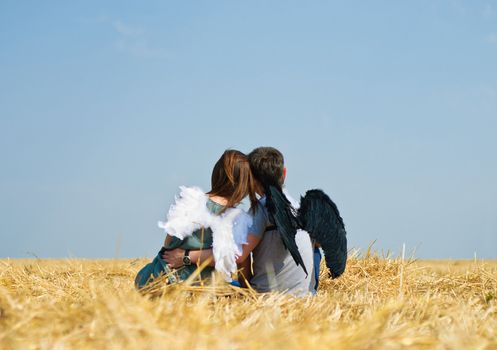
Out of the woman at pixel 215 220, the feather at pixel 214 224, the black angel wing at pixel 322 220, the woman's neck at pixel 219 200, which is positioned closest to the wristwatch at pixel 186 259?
the woman at pixel 215 220

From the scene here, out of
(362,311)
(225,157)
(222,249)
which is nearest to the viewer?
(362,311)

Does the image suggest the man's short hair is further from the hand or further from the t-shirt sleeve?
the hand

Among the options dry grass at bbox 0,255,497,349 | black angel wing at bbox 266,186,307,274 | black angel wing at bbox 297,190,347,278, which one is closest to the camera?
dry grass at bbox 0,255,497,349

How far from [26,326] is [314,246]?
8.00 feet

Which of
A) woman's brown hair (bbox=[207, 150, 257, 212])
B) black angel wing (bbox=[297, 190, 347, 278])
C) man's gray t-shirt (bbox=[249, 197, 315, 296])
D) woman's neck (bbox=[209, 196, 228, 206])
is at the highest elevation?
woman's brown hair (bbox=[207, 150, 257, 212])

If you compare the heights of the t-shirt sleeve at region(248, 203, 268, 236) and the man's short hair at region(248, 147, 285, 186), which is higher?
the man's short hair at region(248, 147, 285, 186)

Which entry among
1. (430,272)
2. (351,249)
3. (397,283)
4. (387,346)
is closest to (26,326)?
(387,346)

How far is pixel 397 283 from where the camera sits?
555 cm

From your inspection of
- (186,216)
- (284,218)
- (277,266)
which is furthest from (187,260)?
(284,218)

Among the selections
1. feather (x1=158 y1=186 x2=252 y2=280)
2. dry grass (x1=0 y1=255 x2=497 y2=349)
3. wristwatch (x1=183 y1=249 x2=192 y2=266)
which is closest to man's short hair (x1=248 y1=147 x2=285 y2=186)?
feather (x1=158 y1=186 x2=252 y2=280)

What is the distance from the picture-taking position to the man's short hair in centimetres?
414

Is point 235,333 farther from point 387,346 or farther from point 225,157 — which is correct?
point 225,157

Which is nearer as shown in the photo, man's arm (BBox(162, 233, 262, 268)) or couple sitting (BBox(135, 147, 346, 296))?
couple sitting (BBox(135, 147, 346, 296))

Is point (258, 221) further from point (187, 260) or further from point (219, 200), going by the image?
point (187, 260)
